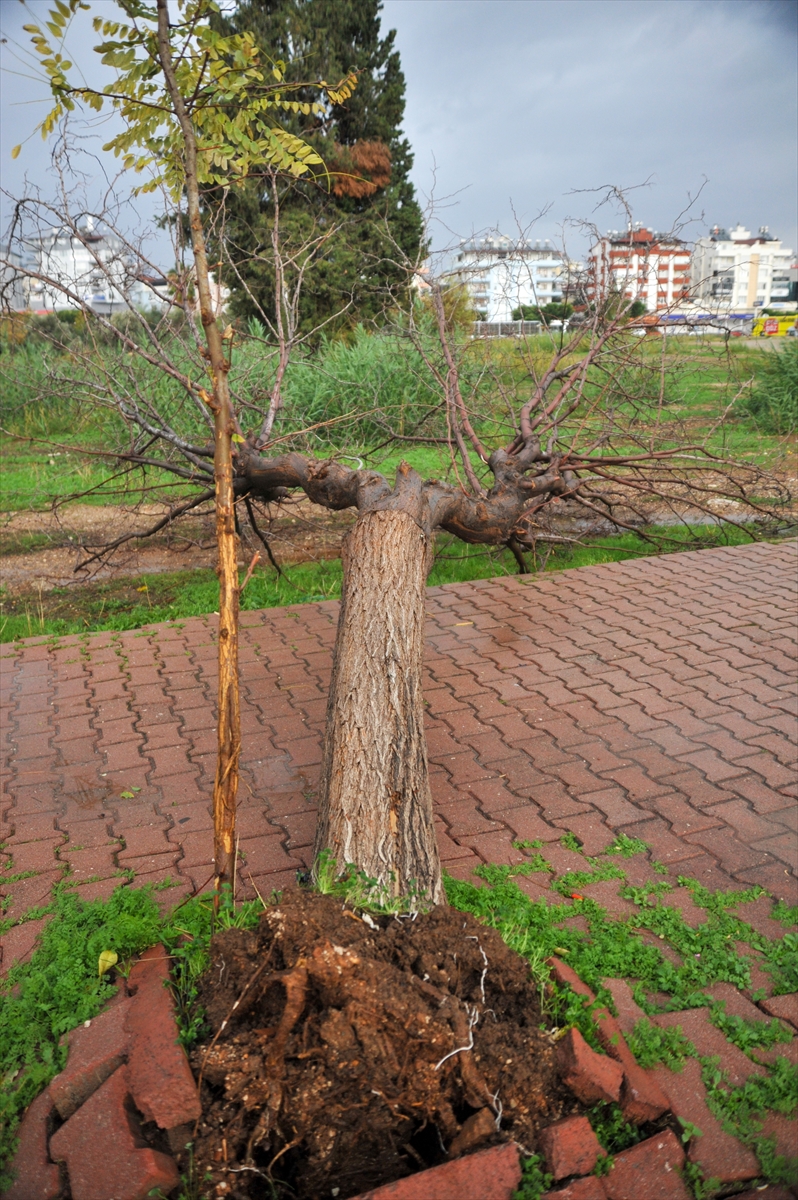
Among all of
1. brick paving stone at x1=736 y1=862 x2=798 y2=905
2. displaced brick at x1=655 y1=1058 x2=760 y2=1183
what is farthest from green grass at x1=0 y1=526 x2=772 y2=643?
displaced brick at x1=655 y1=1058 x2=760 y2=1183

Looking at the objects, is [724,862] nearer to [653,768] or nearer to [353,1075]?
[653,768]

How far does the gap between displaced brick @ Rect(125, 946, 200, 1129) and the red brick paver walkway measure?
833 millimetres

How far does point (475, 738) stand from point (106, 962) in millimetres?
2195

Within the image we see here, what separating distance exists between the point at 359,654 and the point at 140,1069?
5.61 feet

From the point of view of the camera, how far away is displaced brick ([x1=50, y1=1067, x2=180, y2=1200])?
181cm

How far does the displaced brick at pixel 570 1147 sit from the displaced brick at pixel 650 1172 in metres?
0.06

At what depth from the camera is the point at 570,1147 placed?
1894mm

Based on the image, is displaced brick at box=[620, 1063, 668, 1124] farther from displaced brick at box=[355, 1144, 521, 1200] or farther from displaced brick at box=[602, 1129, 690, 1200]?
displaced brick at box=[355, 1144, 521, 1200]

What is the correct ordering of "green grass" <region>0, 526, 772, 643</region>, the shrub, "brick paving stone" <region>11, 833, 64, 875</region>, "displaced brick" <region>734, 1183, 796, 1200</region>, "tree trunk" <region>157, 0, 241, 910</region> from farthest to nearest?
the shrub < "green grass" <region>0, 526, 772, 643</region> < "brick paving stone" <region>11, 833, 64, 875</region> < "tree trunk" <region>157, 0, 241, 910</region> < "displaced brick" <region>734, 1183, 796, 1200</region>

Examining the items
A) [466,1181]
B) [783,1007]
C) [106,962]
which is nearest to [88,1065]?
[106,962]

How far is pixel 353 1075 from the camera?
6.37 ft

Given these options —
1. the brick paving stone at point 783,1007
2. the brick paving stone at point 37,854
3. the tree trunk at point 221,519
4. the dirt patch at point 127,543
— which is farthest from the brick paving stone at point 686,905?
the dirt patch at point 127,543

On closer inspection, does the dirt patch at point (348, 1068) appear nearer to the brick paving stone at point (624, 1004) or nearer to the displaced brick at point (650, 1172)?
the displaced brick at point (650, 1172)

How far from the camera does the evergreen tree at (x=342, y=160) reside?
15711 millimetres
